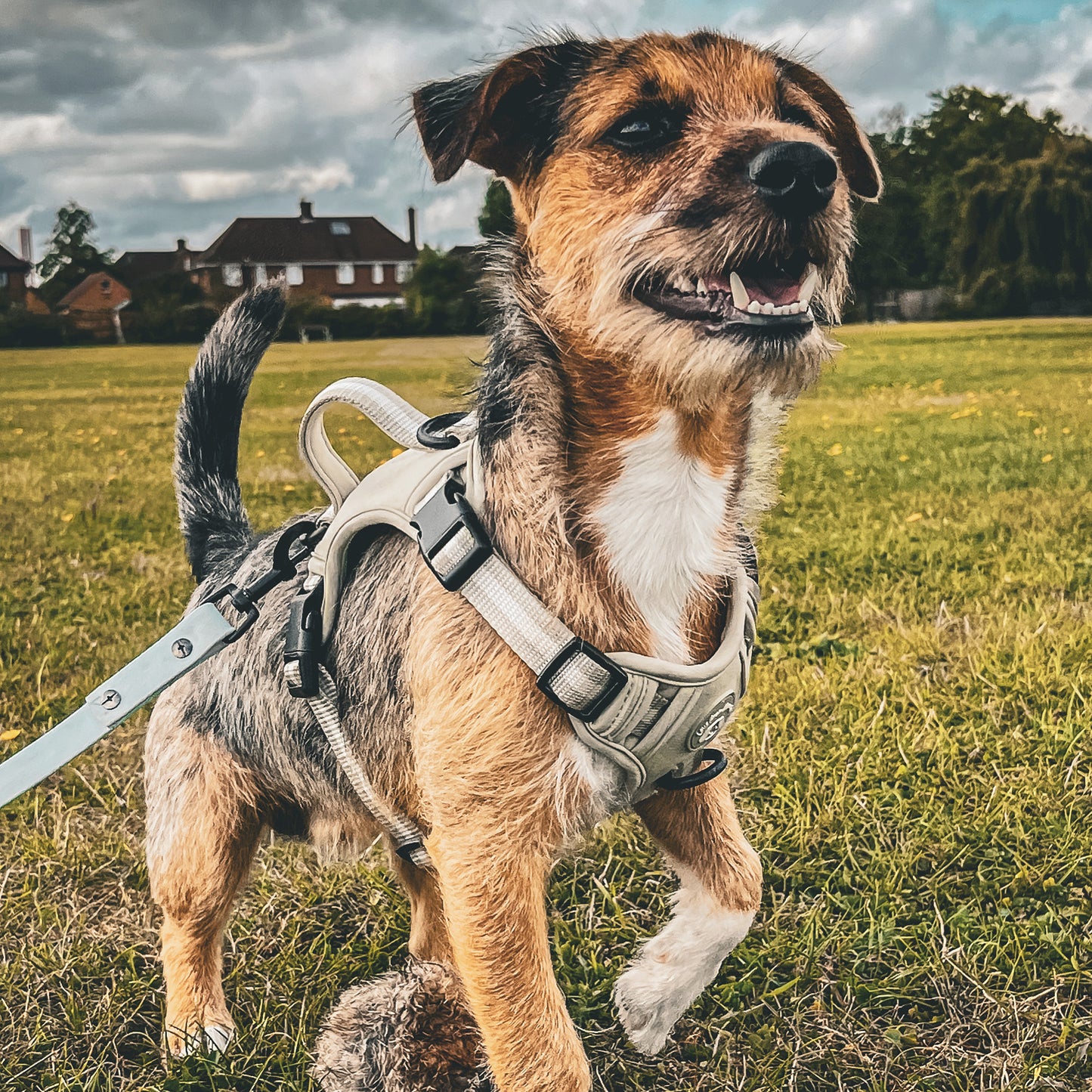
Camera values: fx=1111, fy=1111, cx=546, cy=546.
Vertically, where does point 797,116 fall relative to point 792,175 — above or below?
above

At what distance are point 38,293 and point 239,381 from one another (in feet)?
149

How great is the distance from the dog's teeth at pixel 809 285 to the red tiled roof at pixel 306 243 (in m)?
48.5

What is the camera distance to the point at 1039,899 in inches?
120

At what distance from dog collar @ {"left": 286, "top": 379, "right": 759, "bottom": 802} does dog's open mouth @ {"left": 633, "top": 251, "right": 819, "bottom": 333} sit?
1.61 feet

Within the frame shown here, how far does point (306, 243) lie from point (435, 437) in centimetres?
5854

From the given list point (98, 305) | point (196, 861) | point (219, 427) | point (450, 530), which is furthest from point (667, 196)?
point (98, 305)

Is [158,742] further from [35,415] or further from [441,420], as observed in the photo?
[35,415]

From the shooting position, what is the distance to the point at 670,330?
2.09 m

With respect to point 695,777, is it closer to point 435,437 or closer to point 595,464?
point 595,464

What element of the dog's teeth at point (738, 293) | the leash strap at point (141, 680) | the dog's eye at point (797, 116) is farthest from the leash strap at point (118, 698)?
the dog's eye at point (797, 116)

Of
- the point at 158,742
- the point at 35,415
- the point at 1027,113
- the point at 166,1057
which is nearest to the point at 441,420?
the point at 158,742

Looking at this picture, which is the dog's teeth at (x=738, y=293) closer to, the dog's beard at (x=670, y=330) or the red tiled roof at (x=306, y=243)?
the dog's beard at (x=670, y=330)

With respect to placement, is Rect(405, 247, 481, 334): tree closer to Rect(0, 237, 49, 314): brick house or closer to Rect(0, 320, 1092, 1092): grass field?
Rect(0, 320, 1092, 1092): grass field

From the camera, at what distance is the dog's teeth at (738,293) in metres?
2.10
